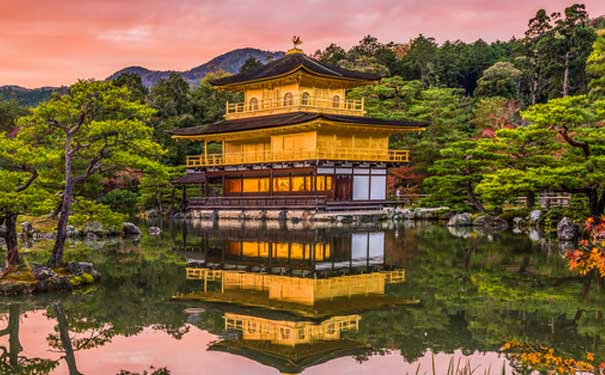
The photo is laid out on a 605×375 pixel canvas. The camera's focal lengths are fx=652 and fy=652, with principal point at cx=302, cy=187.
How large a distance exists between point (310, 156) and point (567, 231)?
1522 cm

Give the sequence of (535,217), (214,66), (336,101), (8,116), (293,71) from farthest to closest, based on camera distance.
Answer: (214,66)
(8,116)
(336,101)
(293,71)
(535,217)

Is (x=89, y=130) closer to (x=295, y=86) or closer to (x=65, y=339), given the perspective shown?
(x=65, y=339)

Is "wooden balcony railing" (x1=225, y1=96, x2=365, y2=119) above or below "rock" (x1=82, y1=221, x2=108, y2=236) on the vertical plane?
above

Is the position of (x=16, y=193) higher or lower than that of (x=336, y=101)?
lower

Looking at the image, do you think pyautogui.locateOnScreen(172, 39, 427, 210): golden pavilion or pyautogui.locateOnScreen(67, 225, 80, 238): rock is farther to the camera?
pyautogui.locateOnScreen(172, 39, 427, 210): golden pavilion

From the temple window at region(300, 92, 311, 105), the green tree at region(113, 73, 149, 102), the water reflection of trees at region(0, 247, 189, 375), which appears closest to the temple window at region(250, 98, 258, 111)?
the temple window at region(300, 92, 311, 105)

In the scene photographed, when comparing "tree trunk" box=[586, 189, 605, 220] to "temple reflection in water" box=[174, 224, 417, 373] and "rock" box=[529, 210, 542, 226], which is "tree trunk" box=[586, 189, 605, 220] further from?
"temple reflection in water" box=[174, 224, 417, 373]

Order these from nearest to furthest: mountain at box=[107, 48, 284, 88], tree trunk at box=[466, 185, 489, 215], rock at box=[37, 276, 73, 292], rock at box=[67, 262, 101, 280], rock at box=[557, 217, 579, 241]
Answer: rock at box=[37, 276, 73, 292] < rock at box=[67, 262, 101, 280] < rock at box=[557, 217, 579, 241] < tree trunk at box=[466, 185, 489, 215] < mountain at box=[107, 48, 284, 88]

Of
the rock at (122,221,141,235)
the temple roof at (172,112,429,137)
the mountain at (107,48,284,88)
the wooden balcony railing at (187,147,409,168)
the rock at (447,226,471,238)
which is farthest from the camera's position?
the mountain at (107,48,284,88)

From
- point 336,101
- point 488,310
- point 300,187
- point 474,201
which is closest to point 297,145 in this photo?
point 300,187

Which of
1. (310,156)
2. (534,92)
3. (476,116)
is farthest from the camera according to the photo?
(534,92)

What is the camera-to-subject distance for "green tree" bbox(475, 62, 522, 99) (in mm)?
57969

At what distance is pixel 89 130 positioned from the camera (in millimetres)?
14266

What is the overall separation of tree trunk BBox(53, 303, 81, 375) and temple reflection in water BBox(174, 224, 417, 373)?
1.79m
